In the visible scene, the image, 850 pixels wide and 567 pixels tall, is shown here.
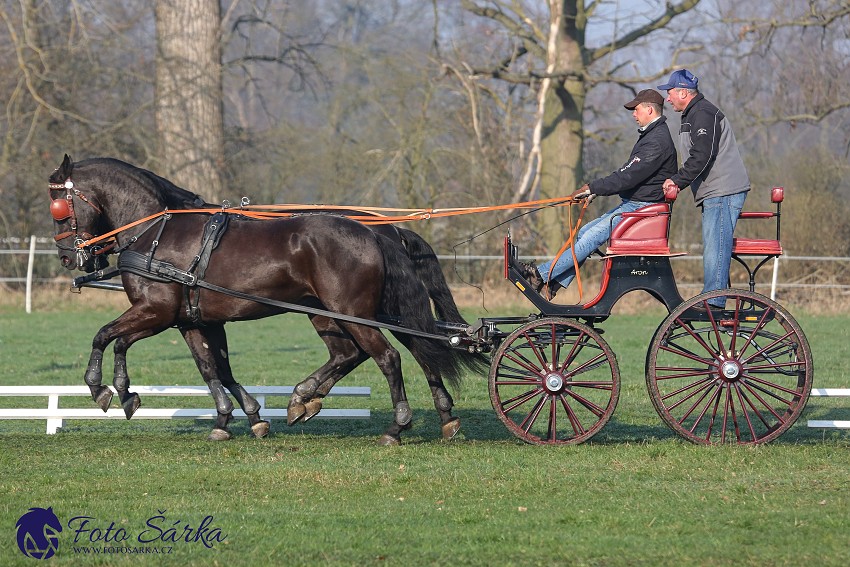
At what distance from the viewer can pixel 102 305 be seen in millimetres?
20844

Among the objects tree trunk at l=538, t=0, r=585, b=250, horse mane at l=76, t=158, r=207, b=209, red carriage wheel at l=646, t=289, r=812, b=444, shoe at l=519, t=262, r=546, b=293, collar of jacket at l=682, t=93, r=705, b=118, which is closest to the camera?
red carriage wheel at l=646, t=289, r=812, b=444

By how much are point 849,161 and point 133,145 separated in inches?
591

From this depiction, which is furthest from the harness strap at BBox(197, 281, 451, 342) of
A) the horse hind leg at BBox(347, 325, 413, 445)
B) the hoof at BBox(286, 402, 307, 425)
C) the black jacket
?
the black jacket

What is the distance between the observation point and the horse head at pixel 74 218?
784 cm

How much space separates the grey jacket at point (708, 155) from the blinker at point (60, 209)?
4113mm

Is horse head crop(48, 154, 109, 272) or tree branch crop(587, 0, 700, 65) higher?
tree branch crop(587, 0, 700, 65)

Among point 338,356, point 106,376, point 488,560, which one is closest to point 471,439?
point 338,356

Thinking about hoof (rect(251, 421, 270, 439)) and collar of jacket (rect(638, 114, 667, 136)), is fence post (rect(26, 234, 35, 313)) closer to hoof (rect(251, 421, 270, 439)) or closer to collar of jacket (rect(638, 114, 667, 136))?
hoof (rect(251, 421, 270, 439))

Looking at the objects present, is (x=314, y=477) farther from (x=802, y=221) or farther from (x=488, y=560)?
(x=802, y=221)

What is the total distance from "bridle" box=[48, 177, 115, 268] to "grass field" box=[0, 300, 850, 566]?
1358mm

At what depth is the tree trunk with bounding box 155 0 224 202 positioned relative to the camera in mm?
21703

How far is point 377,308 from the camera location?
7.68m

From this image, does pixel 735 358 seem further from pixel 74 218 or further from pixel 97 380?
pixel 74 218

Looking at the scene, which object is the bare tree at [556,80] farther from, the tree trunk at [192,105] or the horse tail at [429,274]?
the horse tail at [429,274]
